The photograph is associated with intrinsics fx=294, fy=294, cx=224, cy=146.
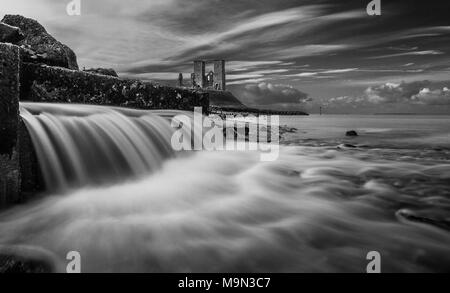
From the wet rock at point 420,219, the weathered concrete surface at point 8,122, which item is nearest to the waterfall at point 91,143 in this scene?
the weathered concrete surface at point 8,122

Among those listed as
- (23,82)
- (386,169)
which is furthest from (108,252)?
(386,169)

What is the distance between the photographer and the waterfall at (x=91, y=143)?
148 inches

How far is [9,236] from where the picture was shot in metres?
2.55

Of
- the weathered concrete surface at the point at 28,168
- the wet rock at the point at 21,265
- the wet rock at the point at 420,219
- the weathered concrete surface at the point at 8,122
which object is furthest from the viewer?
the weathered concrete surface at the point at 28,168

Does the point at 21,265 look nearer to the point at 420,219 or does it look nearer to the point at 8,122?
the point at 8,122

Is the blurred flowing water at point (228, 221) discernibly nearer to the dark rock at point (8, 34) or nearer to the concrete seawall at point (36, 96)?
the concrete seawall at point (36, 96)

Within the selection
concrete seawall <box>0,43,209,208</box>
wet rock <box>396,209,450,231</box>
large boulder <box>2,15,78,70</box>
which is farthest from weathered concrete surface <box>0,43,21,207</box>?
wet rock <box>396,209,450,231</box>

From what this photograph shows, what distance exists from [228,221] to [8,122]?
238 cm

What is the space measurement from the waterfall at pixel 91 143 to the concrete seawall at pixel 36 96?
32 centimetres

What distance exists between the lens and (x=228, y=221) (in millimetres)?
3199

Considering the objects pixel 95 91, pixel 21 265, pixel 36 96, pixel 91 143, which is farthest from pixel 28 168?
pixel 95 91

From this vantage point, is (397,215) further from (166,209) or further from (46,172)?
(46,172)

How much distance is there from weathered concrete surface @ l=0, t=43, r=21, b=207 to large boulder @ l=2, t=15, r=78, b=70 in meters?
3.35

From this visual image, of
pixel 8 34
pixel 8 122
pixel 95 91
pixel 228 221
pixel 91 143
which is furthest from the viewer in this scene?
pixel 95 91
